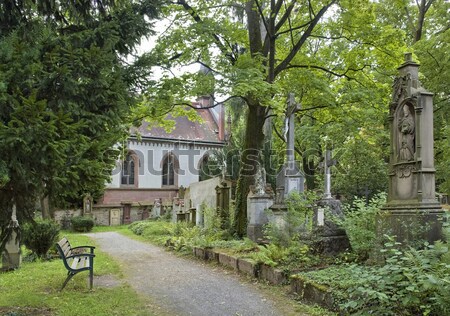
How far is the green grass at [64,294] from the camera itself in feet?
20.0

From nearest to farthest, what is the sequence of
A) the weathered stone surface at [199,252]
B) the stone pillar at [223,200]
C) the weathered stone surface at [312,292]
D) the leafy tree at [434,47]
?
the weathered stone surface at [312,292], the weathered stone surface at [199,252], the stone pillar at [223,200], the leafy tree at [434,47]

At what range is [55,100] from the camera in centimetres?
501

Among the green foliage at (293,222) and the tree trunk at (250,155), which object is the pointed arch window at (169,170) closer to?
the tree trunk at (250,155)

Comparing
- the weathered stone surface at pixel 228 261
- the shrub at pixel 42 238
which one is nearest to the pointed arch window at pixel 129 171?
the shrub at pixel 42 238

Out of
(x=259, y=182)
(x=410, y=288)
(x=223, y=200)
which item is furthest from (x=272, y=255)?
(x=223, y=200)

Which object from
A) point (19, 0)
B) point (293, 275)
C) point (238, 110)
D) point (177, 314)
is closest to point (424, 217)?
point (293, 275)

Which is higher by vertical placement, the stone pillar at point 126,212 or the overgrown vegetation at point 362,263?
the overgrown vegetation at point 362,263

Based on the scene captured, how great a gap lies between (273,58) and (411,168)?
22.1 ft

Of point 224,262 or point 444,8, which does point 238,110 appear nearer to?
point 444,8

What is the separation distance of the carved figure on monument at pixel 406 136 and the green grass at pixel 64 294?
4.91 m

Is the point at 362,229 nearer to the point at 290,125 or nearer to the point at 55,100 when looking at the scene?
the point at 55,100

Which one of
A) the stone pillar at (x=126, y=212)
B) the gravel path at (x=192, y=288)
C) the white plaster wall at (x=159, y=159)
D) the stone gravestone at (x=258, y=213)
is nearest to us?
the gravel path at (x=192, y=288)

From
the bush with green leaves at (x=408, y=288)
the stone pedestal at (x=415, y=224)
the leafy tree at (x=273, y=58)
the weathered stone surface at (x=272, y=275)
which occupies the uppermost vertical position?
the leafy tree at (x=273, y=58)

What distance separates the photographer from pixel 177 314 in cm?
589
